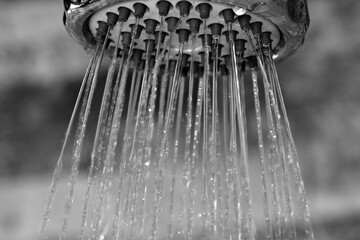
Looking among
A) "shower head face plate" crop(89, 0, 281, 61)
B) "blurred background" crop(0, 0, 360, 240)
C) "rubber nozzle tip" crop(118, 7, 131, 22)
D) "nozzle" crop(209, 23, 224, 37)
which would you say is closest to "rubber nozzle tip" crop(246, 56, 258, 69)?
"shower head face plate" crop(89, 0, 281, 61)

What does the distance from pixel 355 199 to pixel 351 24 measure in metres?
0.46

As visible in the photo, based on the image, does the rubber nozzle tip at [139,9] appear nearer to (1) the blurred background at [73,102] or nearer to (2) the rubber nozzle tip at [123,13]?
(2) the rubber nozzle tip at [123,13]

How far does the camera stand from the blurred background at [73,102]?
58.1 inches

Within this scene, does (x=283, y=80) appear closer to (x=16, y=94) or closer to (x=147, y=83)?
(x=147, y=83)

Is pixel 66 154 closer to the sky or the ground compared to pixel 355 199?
closer to the sky

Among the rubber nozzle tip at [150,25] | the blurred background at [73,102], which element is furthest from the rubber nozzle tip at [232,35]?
the blurred background at [73,102]

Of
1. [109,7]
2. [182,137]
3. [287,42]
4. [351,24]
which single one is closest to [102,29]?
[109,7]

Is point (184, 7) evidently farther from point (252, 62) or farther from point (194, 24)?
point (252, 62)

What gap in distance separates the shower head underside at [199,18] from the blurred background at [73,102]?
2.16 feet

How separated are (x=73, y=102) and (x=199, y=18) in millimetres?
984

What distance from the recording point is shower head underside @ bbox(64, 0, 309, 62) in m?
0.76

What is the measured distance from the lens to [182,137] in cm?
159

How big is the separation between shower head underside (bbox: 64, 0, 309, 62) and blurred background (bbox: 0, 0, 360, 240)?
66 centimetres

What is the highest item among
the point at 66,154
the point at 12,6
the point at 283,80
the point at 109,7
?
the point at 12,6
